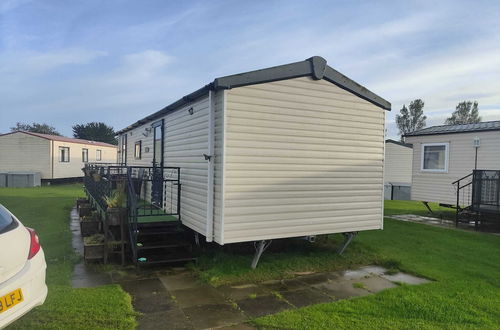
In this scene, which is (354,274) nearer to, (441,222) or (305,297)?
(305,297)

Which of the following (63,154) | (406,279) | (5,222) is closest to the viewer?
(5,222)

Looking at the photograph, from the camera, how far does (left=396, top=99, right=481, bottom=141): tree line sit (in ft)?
161

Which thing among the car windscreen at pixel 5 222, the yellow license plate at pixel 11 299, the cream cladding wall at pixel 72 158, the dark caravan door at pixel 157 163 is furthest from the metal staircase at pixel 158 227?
the cream cladding wall at pixel 72 158

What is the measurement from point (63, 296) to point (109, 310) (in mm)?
758

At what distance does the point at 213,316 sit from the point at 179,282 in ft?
4.30

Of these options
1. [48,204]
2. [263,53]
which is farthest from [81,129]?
[263,53]

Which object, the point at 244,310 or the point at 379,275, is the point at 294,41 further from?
the point at 244,310

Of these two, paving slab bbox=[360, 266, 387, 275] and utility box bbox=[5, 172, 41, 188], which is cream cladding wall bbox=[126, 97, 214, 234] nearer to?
paving slab bbox=[360, 266, 387, 275]

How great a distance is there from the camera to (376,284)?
5.20 m

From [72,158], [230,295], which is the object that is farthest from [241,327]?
[72,158]

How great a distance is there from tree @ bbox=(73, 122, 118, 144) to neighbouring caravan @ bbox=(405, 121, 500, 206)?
46.7m

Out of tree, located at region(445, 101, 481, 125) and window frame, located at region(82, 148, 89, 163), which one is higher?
tree, located at region(445, 101, 481, 125)

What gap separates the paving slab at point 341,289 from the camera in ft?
15.5

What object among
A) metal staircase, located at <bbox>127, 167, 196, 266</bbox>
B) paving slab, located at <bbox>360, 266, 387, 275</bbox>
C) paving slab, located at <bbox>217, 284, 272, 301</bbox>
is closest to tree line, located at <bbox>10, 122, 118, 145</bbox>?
metal staircase, located at <bbox>127, 167, 196, 266</bbox>
